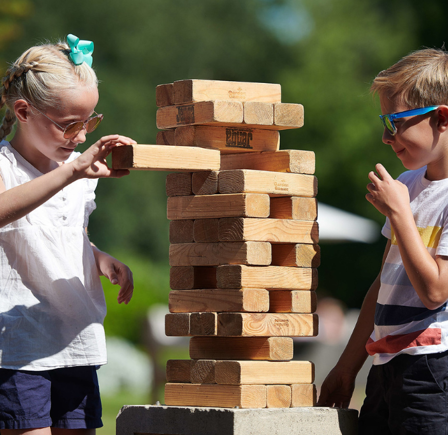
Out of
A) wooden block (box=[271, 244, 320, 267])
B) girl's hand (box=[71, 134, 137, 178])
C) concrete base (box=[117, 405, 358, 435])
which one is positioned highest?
girl's hand (box=[71, 134, 137, 178])

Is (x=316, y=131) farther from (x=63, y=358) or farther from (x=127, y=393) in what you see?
(x=63, y=358)

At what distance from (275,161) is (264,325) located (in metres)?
0.78

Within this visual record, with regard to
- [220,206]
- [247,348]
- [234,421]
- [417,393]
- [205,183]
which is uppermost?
[205,183]

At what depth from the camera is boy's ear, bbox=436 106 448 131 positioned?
10.4 feet

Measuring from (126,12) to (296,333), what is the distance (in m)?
26.2

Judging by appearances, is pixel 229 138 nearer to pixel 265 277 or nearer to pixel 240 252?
pixel 240 252

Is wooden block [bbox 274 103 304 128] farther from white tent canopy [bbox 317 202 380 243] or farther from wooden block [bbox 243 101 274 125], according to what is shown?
white tent canopy [bbox 317 202 380 243]

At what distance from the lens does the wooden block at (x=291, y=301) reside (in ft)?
11.4

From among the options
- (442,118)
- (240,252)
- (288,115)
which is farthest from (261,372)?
(442,118)

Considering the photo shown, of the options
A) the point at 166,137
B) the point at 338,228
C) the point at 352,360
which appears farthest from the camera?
the point at 338,228

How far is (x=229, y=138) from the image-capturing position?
3578 mm

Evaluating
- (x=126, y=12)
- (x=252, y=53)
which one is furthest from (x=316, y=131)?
(x=126, y=12)

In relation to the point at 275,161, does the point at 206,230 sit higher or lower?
lower

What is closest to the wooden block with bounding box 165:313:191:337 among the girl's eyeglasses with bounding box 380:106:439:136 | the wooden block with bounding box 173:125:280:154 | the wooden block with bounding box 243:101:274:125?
the wooden block with bounding box 173:125:280:154
